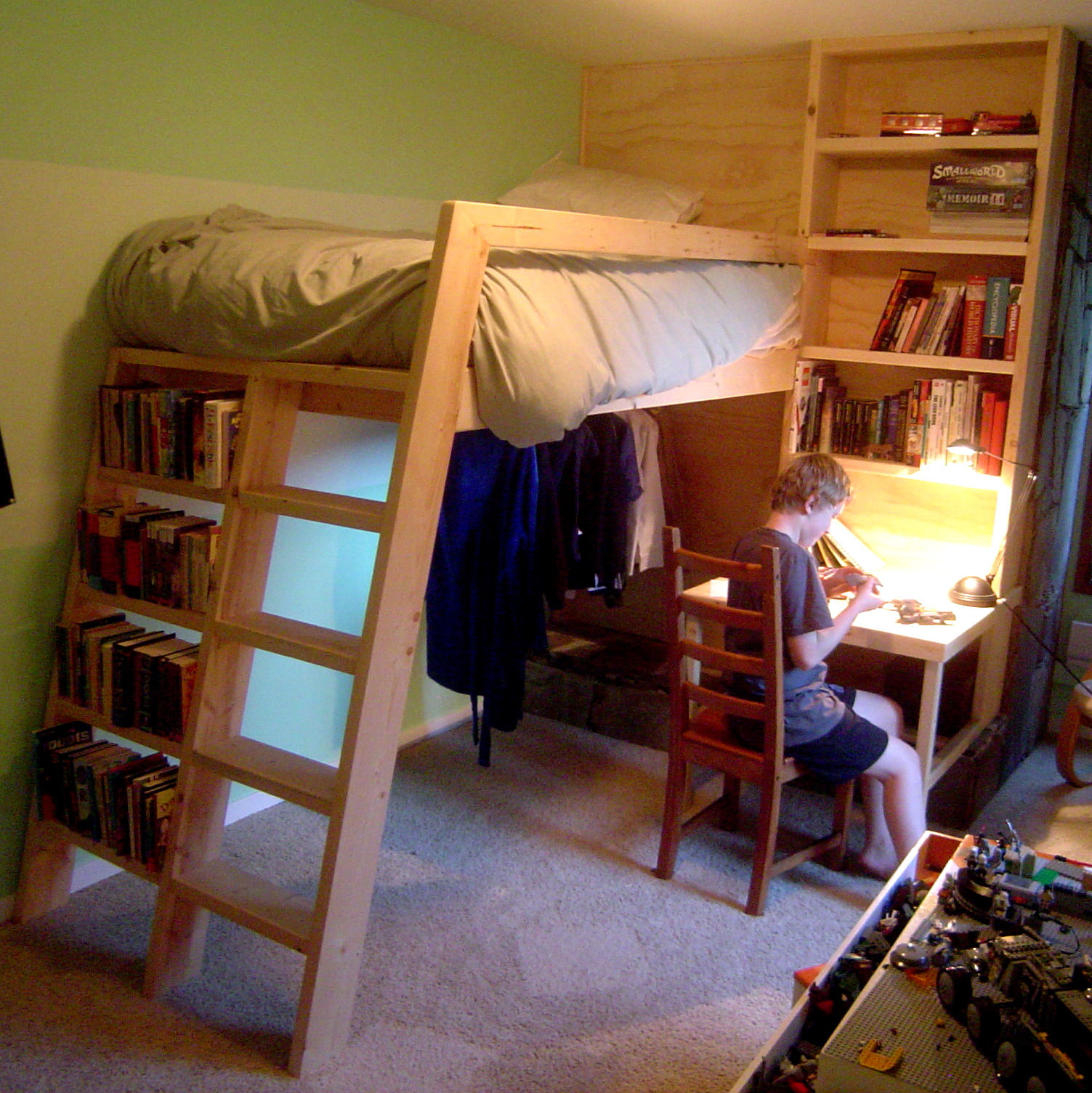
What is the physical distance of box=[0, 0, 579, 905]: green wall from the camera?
2.42 meters

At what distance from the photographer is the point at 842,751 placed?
277cm

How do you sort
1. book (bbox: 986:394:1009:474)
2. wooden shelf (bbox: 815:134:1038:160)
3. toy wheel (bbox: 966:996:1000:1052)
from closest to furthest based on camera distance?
toy wheel (bbox: 966:996:1000:1052) → wooden shelf (bbox: 815:134:1038:160) → book (bbox: 986:394:1009:474)

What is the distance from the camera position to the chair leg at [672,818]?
2.89 metres

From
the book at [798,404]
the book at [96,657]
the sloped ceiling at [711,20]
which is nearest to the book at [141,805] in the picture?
the book at [96,657]

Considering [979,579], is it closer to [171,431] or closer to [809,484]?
[809,484]

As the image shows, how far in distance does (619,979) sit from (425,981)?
1.45 feet

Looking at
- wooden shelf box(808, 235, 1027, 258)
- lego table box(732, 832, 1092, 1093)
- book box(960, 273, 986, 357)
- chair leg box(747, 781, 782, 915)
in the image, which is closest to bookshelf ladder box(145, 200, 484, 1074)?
lego table box(732, 832, 1092, 1093)

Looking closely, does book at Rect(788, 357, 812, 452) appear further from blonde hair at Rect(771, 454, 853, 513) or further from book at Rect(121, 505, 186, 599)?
book at Rect(121, 505, 186, 599)

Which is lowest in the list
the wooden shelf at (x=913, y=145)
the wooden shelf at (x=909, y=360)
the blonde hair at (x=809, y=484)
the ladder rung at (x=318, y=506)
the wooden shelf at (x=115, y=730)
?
the wooden shelf at (x=115, y=730)

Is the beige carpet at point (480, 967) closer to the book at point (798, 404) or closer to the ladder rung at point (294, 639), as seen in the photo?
the ladder rung at point (294, 639)

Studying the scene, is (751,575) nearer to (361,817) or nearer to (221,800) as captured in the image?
(361,817)

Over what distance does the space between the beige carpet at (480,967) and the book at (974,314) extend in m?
1.42

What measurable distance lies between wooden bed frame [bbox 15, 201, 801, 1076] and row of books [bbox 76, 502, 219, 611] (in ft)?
0.13

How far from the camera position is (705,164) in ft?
12.3
